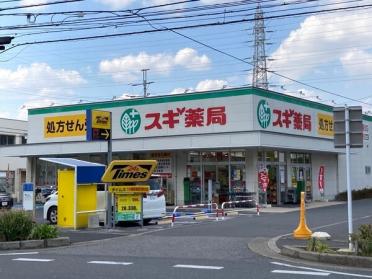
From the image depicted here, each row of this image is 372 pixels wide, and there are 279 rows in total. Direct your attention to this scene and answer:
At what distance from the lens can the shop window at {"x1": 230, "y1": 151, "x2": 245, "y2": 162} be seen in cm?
2878

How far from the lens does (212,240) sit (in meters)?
Result: 14.9

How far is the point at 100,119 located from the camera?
760 inches

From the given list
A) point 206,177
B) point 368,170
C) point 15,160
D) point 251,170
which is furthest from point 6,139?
point 368,170

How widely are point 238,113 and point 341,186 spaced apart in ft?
42.5

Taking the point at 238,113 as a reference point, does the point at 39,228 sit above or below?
below

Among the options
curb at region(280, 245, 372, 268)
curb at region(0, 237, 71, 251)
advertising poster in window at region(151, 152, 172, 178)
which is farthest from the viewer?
advertising poster in window at region(151, 152, 172, 178)

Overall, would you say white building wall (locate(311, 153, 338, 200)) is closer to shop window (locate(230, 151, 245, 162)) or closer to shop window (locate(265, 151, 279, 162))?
shop window (locate(265, 151, 279, 162))

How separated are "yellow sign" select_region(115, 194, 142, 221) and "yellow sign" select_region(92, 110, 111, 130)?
2467mm

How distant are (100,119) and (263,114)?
1075 cm

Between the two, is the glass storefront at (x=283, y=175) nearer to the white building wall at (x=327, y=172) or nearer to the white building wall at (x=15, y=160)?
the white building wall at (x=327, y=172)

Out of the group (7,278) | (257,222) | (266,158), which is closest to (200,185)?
(266,158)

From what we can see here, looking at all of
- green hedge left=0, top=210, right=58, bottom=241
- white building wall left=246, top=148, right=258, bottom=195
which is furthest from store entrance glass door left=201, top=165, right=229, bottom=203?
green hedge left=0, top=210, right=58, bottom=241

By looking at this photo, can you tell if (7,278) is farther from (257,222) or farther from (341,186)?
(341,186)

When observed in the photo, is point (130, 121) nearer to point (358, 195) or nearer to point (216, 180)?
point (216, 180)
